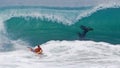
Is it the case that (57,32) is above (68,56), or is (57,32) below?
above

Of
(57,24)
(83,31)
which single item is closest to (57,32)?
(57,24)

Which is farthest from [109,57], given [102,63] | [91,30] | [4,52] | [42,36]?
[4,52]

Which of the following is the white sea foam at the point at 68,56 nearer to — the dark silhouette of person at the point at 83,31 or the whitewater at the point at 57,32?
the whitewater at the point at 57,32

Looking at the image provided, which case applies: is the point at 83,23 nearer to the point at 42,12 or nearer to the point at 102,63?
the point at 42,12

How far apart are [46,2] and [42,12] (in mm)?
290

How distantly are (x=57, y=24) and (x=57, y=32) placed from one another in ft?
0.71

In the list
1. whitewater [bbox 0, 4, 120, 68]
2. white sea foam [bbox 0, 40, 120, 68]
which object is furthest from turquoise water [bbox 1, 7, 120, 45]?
white sea foam [bbox 0, 40, 120, 68]

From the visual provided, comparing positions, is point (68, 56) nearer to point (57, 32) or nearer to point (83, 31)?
point (83, 31)

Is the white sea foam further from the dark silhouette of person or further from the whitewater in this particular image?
the dark silhouette of person

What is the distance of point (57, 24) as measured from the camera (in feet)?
34.0

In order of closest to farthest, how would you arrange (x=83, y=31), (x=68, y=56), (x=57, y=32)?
1. (x=68, y=56)
2. (x=83, y=31)
3. (x=57, y=32)

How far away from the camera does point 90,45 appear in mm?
9750

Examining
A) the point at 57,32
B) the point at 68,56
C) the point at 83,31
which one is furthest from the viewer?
the point at 57,32

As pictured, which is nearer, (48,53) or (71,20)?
(48,53)
